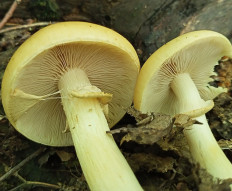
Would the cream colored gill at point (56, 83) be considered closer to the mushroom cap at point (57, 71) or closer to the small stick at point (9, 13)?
the mushroom cap at point (57, 71)

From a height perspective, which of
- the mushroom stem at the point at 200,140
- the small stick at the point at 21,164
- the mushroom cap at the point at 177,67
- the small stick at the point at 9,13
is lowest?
the small stick at the point at 21,164

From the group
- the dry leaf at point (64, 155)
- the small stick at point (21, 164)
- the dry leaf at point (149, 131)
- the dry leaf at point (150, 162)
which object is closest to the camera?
the dry leaf at point (149, 131)

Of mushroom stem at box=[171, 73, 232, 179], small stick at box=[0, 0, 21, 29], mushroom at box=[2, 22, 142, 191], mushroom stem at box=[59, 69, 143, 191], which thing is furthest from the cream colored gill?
small stick at box=[0, 0, 21, 29]

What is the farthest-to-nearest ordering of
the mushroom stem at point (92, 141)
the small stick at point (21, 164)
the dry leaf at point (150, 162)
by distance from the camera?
the small stick at point (21, 164) → the dry leaf at point (150, 162) → the mushroom stem at point (92, 141)

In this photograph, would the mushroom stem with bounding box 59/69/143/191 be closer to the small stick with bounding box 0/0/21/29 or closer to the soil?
the soil

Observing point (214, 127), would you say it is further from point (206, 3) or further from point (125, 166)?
point (206, 3)

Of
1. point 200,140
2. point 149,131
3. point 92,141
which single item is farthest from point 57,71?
point 200,140

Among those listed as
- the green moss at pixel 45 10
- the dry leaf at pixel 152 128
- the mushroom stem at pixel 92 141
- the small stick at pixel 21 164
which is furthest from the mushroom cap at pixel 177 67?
the green moss at pixel 45 10

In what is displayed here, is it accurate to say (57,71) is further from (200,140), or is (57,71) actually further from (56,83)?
(200,140)
